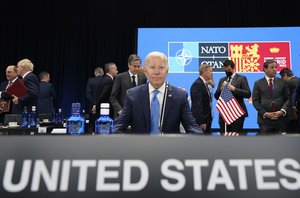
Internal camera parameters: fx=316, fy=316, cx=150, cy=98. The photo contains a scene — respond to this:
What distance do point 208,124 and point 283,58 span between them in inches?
136

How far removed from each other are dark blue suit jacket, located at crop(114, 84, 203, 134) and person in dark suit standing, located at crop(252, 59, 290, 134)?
2.15m

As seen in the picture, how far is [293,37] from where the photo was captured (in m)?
6.50

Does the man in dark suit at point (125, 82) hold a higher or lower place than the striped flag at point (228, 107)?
higher

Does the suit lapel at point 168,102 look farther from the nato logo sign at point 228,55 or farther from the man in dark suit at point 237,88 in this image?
the nato logo sign at point 228,55

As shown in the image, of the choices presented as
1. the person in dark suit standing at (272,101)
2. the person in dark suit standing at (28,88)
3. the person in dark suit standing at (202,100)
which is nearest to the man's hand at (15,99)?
the person in dark suit standing at (28,88)

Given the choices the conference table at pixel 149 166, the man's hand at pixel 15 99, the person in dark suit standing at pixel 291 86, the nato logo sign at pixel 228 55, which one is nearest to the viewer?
the conference table at pixel 149 166

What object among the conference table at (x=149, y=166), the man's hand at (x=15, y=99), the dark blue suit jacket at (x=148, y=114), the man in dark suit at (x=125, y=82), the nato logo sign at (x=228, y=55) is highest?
the nato logo sign at (x=228, y=55)

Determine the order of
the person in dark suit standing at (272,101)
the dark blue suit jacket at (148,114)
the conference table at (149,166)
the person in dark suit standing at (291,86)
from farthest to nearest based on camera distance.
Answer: the person in dark suit standing at (291,86)
the person in dark suit standing at (272,101)
the dark blue suit jacket at (148,114)
the conference table at (149,166)

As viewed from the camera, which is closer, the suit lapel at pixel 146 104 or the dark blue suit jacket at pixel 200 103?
the suit lapel at pixel 146 104

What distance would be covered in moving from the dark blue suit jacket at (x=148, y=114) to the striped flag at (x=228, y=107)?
6.29 ft

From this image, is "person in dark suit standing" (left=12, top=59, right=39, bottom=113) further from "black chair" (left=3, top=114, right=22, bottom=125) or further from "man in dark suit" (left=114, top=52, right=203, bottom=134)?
"man in dark suit" (left=114, top=52, right=203, bottom=134)

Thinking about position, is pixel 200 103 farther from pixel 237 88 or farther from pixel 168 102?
pixel 168 102

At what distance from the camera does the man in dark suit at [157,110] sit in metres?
1.78

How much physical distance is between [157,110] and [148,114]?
6 centimetres
